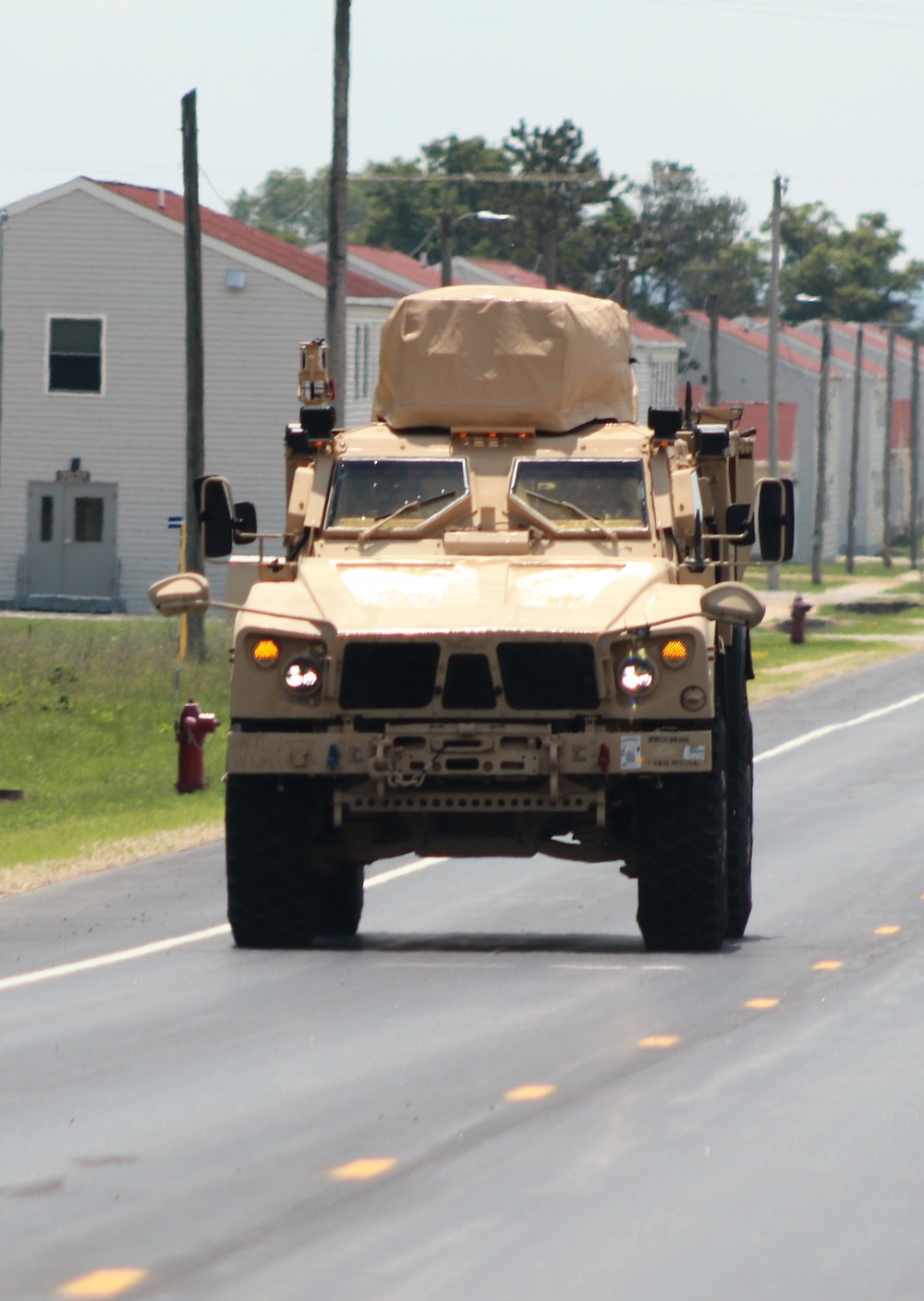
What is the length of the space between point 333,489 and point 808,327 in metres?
107

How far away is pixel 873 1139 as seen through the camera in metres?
7.76

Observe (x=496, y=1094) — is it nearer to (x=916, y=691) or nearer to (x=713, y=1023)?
(x=713, y=1023)

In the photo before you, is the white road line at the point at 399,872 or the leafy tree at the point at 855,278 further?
the leafy tree at the point at 855,278

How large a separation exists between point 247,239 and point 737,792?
37816mm

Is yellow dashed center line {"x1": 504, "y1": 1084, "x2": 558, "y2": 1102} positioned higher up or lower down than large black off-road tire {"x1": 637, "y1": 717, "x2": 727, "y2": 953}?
lower down

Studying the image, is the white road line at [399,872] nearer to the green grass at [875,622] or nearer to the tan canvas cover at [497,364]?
the tan canvas cover at [497,364]

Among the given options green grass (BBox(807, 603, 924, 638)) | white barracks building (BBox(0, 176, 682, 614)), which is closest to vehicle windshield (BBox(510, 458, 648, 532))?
white barracks building (BBox(0, 176, 682, 614))

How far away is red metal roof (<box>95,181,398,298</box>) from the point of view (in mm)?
47875

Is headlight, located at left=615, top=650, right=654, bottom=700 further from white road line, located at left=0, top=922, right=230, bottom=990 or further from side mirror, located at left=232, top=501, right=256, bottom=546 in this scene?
white road line, located at left=0, top=922, right=230, bottom=990

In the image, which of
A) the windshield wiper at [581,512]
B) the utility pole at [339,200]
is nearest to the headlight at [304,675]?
the windshield wiper at [581,512]

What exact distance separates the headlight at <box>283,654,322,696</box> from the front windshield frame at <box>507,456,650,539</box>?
1860mm

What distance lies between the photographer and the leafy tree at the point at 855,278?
125 meters

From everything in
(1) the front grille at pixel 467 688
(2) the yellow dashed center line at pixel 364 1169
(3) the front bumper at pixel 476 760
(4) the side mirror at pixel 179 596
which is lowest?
(2) the yellow dashed center line at pixel 364 1169

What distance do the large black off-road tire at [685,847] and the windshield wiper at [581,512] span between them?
1326mm
